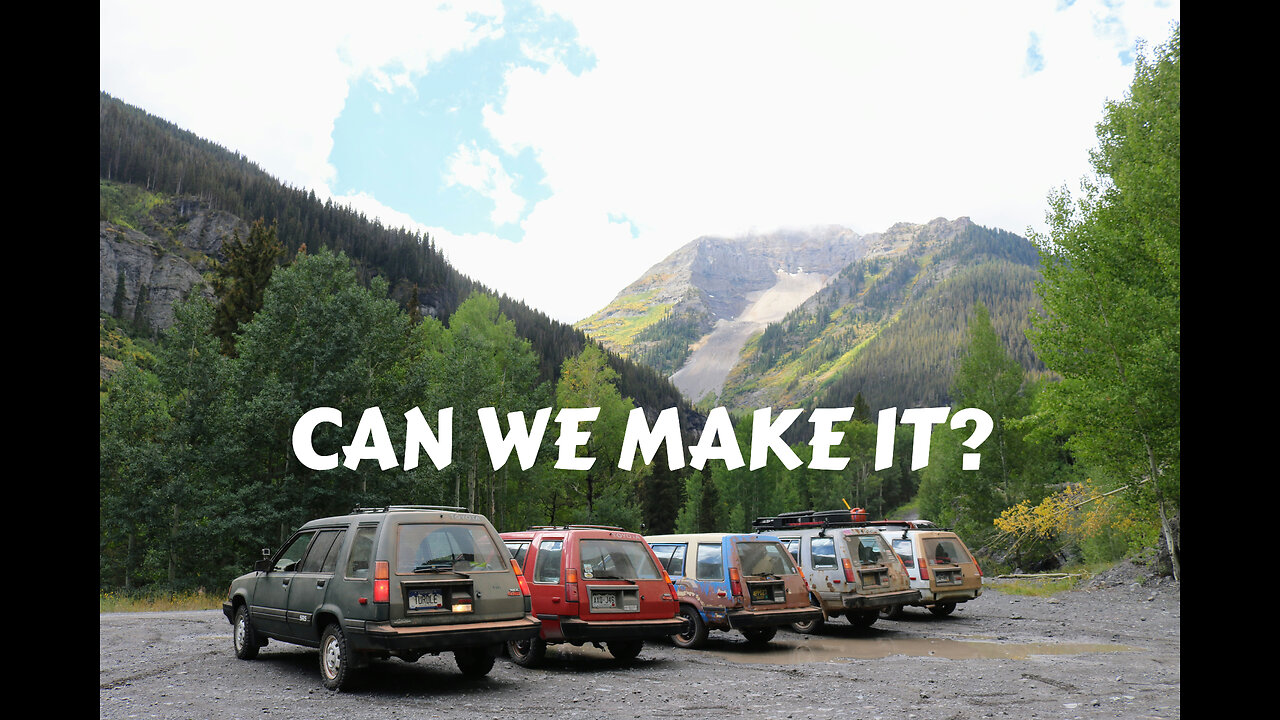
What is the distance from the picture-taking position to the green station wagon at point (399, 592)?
819cm

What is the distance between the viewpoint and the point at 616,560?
36.0 ft

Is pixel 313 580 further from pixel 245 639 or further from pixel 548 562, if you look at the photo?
pixel 548 562

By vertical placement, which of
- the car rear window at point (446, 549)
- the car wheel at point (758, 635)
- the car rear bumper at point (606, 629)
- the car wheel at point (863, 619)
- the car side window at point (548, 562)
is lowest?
the car wheel at point (863, 619)

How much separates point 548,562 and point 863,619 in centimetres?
831

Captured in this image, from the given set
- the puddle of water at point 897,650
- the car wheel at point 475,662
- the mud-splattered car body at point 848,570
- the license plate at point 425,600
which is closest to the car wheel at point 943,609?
the mud-splattered car body at point 848,570

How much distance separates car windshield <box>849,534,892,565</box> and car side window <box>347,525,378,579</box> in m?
9.66

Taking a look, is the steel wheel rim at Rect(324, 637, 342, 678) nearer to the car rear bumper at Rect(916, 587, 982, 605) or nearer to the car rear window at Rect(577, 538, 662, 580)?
the car rear window at Rect(577, 538, 662, 580)

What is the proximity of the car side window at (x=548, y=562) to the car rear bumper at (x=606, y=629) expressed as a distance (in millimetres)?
650

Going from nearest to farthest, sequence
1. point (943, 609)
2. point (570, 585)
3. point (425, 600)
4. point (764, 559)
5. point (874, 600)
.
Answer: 1. point (425, 600)
2. point (570, 585)
3. point (764, 559)
4. point (874, 600)
5. point (943, 609)

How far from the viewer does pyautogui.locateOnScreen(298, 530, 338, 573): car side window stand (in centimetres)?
920

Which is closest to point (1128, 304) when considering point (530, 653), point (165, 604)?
point (530, 653)

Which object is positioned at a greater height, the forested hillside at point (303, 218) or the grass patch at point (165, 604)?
the forested hillside at point (303, 218)

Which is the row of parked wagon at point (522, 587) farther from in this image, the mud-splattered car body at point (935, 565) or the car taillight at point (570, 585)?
the mud-splattered car body at point (935, 565)
